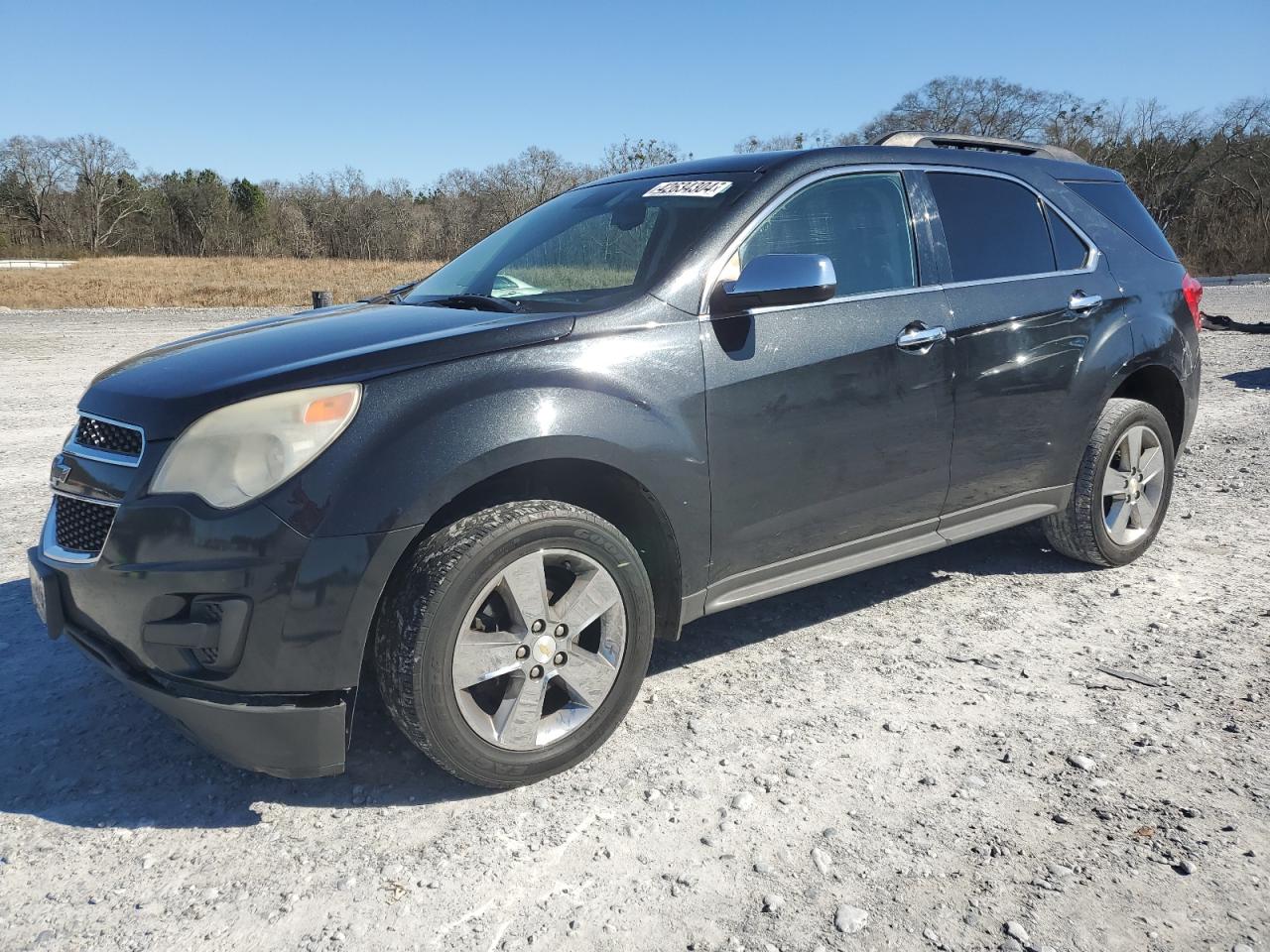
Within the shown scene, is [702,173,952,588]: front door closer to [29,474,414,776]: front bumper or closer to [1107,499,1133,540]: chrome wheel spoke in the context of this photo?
[29,474,414,776]: front bumper

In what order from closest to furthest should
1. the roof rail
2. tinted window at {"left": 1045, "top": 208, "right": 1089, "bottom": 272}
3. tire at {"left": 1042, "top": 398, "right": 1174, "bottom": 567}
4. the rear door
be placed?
the rear door
the roof rail
tinted window at {"left": 1045, "top": 208, "right": 1089, "bottom": 272}
tire at {"left": 1042, "top": 398, "right": 1174, "bottom": 567}

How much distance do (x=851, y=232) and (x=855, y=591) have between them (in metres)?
1.67

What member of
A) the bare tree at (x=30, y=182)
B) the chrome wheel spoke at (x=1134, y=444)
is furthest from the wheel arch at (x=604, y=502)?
the bare tree at (x=30, y=182)

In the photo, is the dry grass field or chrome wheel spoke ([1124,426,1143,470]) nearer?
chrome wheel spoke ([1124,426,1143,470])

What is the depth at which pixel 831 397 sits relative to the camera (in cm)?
319

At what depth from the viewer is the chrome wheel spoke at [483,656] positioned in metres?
2.53

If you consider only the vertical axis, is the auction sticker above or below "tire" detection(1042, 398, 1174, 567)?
above

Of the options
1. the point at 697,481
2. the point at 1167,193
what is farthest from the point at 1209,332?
the point at 1167,193

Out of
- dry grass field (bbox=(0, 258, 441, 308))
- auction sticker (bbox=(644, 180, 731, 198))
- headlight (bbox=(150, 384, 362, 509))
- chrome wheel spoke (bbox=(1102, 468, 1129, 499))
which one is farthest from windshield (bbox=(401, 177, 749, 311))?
dry grass field (bbox=(0, 258, 441, 308))

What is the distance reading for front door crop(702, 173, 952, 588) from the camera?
119 inches

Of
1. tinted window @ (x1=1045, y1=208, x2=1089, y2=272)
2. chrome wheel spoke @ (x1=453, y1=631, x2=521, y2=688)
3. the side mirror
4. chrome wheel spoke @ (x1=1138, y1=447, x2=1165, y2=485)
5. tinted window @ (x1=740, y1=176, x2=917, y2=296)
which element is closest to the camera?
chrome wheel spoke @ (x1=453, y1=631, x2=521, y2=688)

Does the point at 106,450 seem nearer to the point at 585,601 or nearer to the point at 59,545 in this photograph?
the point at 59,545

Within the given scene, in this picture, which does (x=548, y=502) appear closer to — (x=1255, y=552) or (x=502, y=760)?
(x=502, y=760)

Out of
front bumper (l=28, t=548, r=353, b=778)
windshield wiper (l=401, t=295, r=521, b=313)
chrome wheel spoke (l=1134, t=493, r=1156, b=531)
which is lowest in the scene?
chrome wheel spoke (l=1134, t=493, r=1156, b=531)
